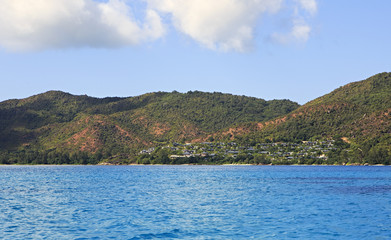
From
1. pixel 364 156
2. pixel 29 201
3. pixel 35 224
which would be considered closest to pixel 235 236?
pixel 35 224

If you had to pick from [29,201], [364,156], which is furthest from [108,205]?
[364,156]

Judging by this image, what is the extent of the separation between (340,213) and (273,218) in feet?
27.8

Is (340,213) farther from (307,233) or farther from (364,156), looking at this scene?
(364,156)

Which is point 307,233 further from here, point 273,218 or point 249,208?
point 249,208

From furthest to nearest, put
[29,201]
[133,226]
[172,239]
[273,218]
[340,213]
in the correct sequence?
[29,201], [340,213], [273,218], [133,226], [172,239]

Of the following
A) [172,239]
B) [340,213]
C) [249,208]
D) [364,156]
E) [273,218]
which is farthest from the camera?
[364,156]

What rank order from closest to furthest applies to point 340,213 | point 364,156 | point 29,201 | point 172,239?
point 172,239 → point 340,213 → point 29,201 → point 364,156

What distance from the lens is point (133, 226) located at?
138 ft

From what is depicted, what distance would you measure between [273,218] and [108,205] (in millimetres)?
21844

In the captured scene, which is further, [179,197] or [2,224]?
[179,197]

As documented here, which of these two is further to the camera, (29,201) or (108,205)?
(29,201)

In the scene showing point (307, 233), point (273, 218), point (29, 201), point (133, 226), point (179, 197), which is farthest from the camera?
point (179, 197)

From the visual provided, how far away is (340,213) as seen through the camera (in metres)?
50.0

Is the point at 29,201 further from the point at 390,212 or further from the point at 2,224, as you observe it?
the point at 390,212
